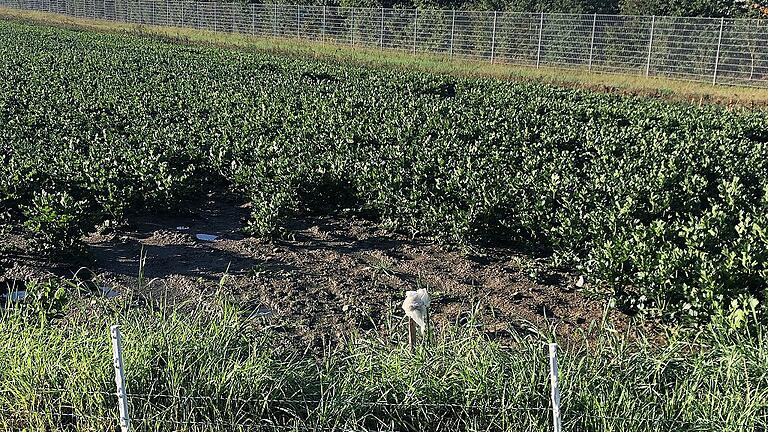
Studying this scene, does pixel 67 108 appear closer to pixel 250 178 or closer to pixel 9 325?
pixel 250 178

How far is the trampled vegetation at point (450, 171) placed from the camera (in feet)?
18.6

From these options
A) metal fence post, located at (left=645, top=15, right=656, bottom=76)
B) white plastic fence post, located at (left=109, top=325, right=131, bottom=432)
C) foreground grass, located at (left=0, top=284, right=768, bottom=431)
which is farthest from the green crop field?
metal fence post, located at (left=645, top=15, right=656, bottom=76)

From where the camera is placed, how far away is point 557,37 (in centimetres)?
2661

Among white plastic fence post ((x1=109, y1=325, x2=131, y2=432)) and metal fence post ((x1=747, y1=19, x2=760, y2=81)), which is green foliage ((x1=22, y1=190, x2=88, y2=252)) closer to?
white plastic fence post ((x1=109, y1=325, x2=131, y2=432))

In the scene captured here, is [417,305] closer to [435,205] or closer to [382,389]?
[382,389]

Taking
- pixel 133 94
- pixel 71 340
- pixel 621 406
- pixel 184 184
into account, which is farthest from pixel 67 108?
pixel 621 406

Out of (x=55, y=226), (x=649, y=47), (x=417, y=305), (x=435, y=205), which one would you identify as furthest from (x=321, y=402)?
(x=649, y=47)

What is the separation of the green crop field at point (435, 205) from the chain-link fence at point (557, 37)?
30.0 feet

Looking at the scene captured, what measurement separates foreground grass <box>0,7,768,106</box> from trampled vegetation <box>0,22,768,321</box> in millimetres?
7063

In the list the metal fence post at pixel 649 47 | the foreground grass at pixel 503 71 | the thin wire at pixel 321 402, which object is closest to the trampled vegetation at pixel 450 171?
the thin wire at pixel 321 402

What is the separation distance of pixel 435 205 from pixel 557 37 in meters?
→ 21.0

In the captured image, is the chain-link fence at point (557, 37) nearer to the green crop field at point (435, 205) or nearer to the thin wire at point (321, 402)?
the green crop field at point (435, 205)

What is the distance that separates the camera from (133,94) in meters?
14.3

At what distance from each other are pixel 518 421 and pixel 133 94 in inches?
487
